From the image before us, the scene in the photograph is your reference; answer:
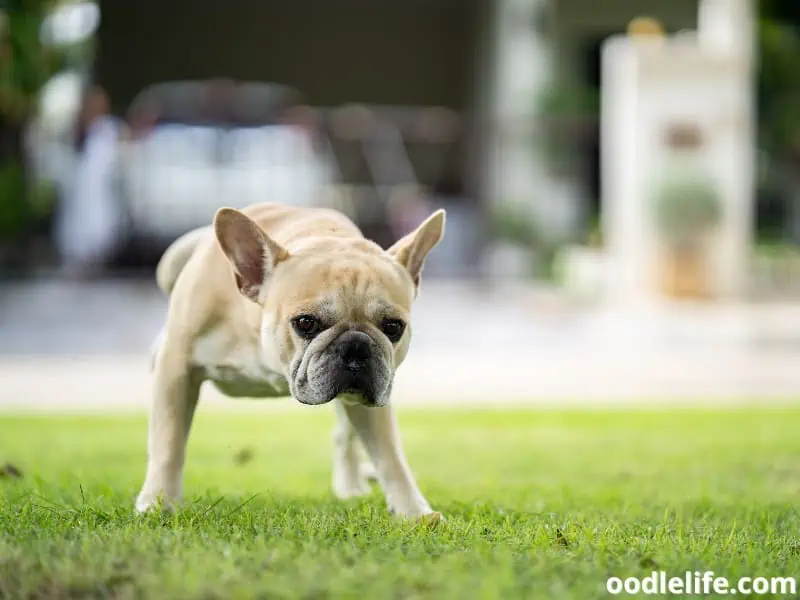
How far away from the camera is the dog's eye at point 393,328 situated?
4062 millimetres

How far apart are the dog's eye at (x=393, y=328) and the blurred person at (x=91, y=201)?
50.1 ft

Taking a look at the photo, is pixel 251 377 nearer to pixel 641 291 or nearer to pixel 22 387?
pixel 22 387

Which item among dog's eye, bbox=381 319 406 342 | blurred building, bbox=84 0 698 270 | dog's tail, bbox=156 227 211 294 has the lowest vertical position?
dog's eye, bbox=381 319 406 342

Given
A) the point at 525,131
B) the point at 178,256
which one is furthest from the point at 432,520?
the point at 525,131

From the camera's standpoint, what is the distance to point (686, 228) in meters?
17.7

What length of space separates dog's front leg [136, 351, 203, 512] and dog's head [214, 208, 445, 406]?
14.1 inches

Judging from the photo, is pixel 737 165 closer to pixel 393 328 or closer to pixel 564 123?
pixel 564 123

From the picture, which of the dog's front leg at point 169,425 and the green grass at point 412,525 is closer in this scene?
the green grass at point 412,525

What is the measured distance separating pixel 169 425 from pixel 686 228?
1434cm

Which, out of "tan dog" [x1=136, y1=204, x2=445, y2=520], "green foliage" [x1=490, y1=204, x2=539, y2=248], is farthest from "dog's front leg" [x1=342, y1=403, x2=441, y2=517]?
"green foliage" [x1=490, y1=204, x2=539, y2=248]

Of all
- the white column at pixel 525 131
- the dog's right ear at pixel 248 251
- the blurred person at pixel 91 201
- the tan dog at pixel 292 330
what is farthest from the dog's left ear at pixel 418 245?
the white column at pixel 525 131

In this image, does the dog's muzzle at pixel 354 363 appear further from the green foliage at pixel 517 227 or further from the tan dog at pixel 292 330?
the green foliage at pixel 517 227

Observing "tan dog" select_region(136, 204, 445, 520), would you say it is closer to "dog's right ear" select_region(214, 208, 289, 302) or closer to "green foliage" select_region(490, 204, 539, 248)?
"dog's right ear" select_region(214, 208, 289, 302)

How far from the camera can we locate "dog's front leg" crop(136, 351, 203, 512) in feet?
14.0
